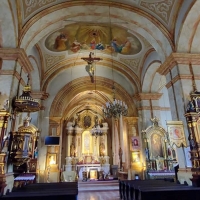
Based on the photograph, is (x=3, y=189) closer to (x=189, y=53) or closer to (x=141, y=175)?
(x=189, y=53)

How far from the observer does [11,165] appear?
16.0 ft

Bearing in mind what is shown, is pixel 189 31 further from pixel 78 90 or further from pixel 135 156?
pixel 78 90

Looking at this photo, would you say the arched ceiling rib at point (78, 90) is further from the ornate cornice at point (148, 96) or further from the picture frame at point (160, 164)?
the picture frame at point (160, 164)

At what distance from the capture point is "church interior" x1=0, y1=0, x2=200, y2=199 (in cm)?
504

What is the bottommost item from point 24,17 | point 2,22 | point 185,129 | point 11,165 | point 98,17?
point 11,165

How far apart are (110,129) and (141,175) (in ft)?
29.5

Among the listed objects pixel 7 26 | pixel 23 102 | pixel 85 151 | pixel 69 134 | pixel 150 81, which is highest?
pixel 150 81

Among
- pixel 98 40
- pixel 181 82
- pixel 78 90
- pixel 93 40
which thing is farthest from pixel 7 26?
pixel 78 90

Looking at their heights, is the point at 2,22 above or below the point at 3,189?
above

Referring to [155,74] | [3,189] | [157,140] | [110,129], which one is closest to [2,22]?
[3,189]

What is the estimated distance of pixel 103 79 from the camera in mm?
11016

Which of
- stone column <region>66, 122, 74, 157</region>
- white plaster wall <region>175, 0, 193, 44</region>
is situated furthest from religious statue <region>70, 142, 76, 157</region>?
white plaster wall <region>175, 0, 193, 44</region>

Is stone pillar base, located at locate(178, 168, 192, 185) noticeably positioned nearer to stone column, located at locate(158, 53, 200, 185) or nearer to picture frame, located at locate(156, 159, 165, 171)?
stone column, located at locate(158, 53, 200, 185)

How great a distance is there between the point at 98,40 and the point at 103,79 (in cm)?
303
